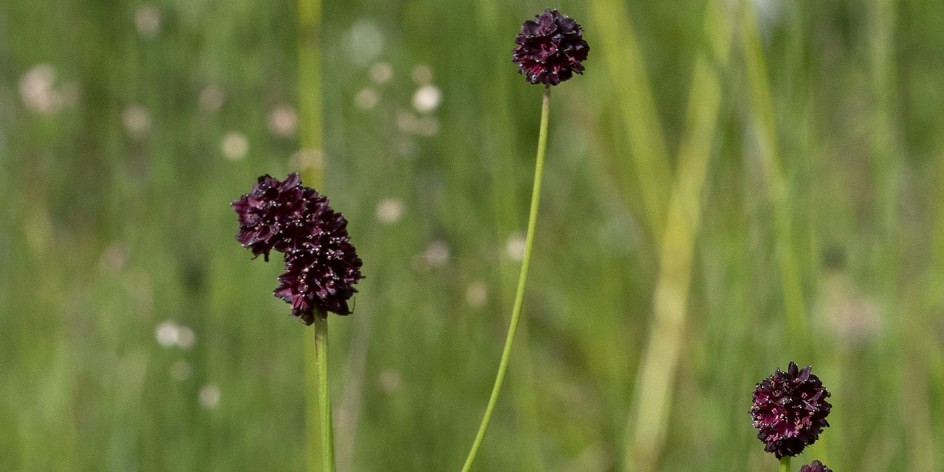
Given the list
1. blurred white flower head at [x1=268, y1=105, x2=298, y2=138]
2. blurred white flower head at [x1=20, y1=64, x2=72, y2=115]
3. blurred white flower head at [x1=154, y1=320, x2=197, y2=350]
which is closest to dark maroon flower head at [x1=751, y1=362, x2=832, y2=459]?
blurred white flower head at [x1=154, y1=320, x2=197, y2=350]

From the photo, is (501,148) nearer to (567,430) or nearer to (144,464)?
(144,464)

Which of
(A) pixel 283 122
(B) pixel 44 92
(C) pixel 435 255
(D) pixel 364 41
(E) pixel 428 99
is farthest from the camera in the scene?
(B) pixel 44 92

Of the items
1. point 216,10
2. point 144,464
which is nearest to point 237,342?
point 144,464

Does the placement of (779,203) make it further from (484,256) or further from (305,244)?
(484,256)

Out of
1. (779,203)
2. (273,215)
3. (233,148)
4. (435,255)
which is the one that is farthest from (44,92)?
(273,215)

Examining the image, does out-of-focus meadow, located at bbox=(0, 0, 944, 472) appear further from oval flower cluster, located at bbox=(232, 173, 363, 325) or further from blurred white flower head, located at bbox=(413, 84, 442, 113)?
oval flower cluster, located at bbox=(232, 173, 363, 325)

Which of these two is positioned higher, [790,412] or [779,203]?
[779,203]

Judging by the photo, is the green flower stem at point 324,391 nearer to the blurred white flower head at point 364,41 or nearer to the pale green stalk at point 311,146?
the pale green stalk at point 311,146

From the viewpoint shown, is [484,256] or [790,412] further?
[484,256]
